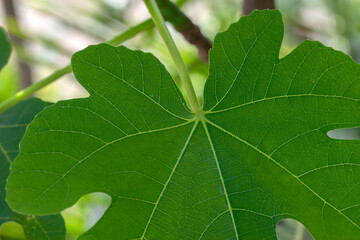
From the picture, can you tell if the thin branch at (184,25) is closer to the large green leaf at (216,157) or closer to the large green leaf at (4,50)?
the large green leaf at (216,157)

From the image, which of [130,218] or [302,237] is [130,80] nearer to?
[130,218]

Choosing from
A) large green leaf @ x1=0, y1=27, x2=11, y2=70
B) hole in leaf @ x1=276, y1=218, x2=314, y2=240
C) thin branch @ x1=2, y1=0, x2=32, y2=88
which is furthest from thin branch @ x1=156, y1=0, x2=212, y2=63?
thin branch @ x1=2, y1=0, x2=32, y2=88

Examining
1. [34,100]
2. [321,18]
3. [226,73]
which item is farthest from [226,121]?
[321,18]

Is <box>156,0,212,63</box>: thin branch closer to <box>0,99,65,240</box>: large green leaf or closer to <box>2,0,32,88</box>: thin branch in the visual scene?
<box>0,99,65,240</box>: large green leaf

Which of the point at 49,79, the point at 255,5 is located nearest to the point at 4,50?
the point at 49,79

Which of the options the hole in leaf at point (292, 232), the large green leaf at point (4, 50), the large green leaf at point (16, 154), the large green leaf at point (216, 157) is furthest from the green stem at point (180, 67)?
the hole in leaf at point (292, 232)

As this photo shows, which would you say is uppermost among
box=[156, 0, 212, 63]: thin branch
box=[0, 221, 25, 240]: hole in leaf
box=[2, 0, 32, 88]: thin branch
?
box=[2, 0, 32, 88]: thin branch

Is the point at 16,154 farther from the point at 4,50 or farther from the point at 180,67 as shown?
the point at 180,67
